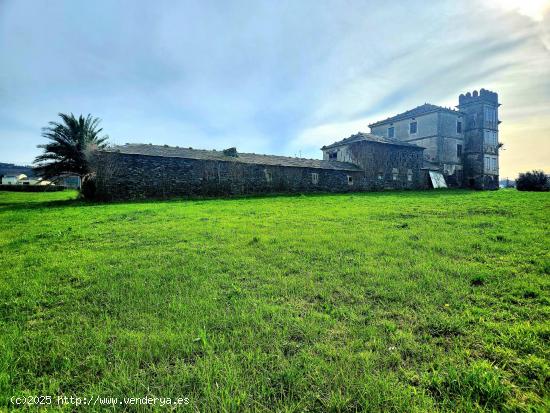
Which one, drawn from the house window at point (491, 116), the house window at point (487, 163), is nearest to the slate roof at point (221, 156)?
the house window at point (487, 163)

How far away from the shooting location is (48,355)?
2.64 meters

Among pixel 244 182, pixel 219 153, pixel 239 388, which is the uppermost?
pixel 219 153

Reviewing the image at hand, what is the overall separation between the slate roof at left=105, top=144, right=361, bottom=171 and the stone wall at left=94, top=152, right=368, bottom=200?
16.8 inches

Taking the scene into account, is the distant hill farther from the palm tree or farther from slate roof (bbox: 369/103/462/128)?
slate roof (bbox: 369/103/462/128)

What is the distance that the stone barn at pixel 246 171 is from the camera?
73.5 ft

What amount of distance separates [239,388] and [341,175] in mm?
31061

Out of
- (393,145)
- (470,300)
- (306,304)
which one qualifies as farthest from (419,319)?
(393,145)

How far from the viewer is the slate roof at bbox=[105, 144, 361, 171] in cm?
2369

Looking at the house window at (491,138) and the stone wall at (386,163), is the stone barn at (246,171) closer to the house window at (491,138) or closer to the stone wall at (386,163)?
the stone wall at (386,163)

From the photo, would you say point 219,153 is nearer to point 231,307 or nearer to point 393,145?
point 393,145

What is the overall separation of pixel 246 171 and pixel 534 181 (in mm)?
34539

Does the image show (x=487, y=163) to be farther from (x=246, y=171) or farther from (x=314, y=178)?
(x=246, y=171)

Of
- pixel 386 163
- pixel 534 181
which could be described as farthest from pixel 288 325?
pixel 534 181

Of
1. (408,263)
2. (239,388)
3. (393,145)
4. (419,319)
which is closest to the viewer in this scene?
(239,388)
